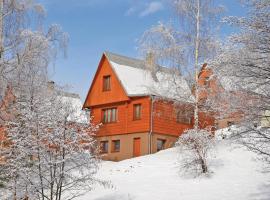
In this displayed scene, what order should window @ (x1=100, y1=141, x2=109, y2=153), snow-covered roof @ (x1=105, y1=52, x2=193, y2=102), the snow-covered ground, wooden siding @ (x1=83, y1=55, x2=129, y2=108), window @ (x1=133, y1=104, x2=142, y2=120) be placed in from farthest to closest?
window @ (x1=100, y1=141, x2=109, y2=153)
wooden siding @ (x1=83, y1=55, x2=129, y2=108)
window @ (x1=133, y1=104, x2=142, y2=120)
snow-covered roof @ (x1=105, y1=52, x2=193, y2=102)
the snow-covered ground

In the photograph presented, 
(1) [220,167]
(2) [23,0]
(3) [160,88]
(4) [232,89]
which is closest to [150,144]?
(3) [160,88]

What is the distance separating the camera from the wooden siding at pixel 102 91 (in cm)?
3694

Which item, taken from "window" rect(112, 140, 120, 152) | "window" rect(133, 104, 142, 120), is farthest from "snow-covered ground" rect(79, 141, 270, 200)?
"window" rect(112, 140, 120, 152)

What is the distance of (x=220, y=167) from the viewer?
72.6ft

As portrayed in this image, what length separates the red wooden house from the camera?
34406 millimetres

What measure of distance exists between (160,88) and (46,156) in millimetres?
15393

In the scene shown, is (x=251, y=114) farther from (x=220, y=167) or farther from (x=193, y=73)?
(x=193, y=73)

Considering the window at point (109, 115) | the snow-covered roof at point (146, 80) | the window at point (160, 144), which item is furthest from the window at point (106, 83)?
the window at point (160, 144)

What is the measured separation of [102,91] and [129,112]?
3.81 metres

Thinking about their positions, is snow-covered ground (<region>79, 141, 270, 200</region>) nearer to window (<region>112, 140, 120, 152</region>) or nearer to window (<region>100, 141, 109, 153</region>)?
window (<region>112, 140, 120, 152</region>)

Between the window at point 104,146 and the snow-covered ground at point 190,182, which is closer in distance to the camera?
the snow-covered ground at point 190,182

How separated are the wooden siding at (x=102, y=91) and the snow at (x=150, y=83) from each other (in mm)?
604

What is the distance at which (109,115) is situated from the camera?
38.1 meters

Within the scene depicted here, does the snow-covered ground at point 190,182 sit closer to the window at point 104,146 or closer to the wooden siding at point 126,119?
the wooden siding at point 126,119
